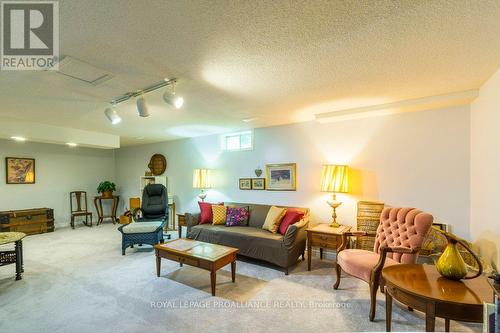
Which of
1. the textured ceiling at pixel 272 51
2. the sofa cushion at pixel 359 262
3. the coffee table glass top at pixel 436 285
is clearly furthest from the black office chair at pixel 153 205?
the coffee table glass top at pixel 436 285

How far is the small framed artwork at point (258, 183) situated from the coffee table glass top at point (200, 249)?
1.80 m

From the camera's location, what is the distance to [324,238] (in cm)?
333

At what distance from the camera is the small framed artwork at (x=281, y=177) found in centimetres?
430

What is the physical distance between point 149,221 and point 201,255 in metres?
2.29

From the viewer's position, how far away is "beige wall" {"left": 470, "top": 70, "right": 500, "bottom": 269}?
89.4 inches

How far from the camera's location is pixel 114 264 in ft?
11.5

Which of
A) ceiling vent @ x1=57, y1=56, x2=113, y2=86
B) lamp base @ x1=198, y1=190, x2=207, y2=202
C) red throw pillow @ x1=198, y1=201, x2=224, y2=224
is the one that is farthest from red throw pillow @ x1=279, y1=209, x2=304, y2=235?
ceiling vent @ x1=57, y1=56, x2=113, y2=86

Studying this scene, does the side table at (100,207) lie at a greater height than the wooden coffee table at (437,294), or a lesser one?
lesser

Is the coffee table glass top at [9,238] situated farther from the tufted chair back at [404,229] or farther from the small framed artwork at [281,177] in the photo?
the tufted chair back at [404,229]

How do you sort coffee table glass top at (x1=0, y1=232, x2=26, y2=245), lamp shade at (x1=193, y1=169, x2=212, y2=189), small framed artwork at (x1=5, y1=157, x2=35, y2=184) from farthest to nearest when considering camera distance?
1. small framed artwork at (x1=5, y1=157, x2=35, y2=184)
2. lamp shade at (x1=193, y1=169, x2=212, y2=189)
3. coffee table glass top at (x1=0, y1=232, x2=26, y2=245)

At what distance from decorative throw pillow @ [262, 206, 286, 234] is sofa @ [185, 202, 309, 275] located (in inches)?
3.4

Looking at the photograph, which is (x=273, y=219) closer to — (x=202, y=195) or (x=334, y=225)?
(x=334, y=225)

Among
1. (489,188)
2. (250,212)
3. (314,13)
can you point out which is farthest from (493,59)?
(250,212)

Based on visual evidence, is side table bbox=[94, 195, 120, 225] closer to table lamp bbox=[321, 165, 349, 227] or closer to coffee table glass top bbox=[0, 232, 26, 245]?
coffee table glass top bbox=[0, 232, 26, 245]
